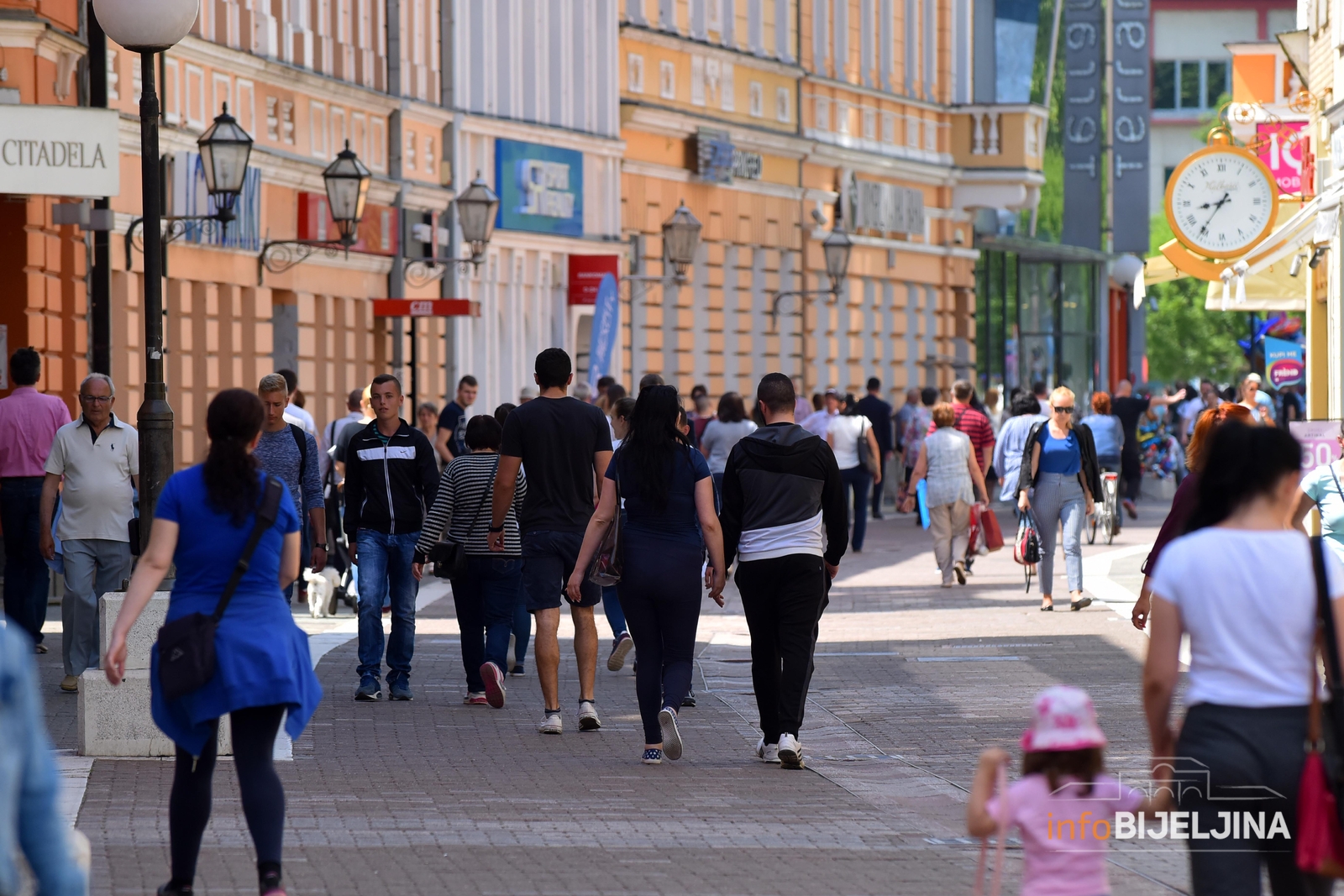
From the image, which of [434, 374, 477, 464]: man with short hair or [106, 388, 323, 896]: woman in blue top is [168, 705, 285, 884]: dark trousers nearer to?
[106, 388, 323, 896]: woman in blue top

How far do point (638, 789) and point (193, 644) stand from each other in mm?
3597

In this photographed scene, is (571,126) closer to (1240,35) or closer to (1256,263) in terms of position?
(1256,263)

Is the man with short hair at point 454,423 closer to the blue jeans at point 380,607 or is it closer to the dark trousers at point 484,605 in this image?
the blue jeans at point 380,607

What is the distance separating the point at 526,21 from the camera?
130 ft

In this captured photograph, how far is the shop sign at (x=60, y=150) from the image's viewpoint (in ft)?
48.4

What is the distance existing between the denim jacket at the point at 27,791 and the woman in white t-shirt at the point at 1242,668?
8.26ft

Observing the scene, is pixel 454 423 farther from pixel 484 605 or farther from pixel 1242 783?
pixel 1242 783

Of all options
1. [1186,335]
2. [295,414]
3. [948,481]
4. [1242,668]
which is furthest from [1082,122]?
[1242,668]

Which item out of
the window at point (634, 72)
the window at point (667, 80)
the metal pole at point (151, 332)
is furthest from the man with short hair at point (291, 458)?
the window at point (667, 80)

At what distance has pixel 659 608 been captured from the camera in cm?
1222

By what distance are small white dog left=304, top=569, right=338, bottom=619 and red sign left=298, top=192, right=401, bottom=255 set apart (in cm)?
991

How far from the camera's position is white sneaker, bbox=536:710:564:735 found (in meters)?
13.1

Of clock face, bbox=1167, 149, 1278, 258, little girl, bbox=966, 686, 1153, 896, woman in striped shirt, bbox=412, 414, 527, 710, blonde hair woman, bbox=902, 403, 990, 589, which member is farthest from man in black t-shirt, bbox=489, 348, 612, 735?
clock face, bbox=1167, 149, 1278, 258

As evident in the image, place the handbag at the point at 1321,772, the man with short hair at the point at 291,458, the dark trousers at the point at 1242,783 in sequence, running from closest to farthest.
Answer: the handbag at the point at 1321,772
the dark trousers at the point at 1242,783
the man with short hair at the point at 291,458
